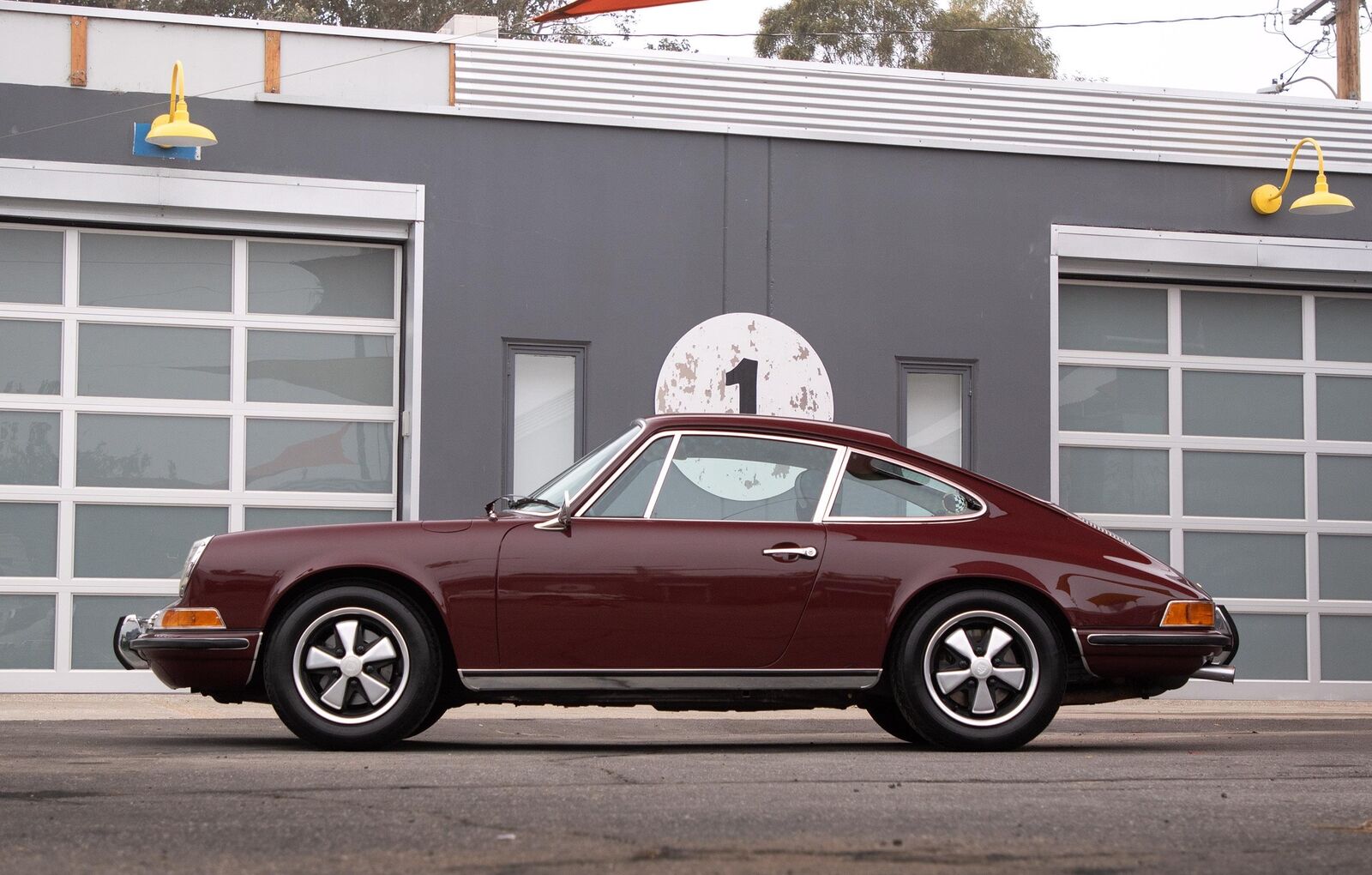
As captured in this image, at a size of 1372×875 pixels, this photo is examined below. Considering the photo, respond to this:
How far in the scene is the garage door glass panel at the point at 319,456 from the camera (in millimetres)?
12078

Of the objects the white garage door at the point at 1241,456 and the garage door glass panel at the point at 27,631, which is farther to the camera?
the white garage door at the point at 1241,456

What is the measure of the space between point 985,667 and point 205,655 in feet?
9.71

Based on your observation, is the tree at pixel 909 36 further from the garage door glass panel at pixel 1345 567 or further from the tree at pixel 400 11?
the garage door glass panel at pixel 1345 567

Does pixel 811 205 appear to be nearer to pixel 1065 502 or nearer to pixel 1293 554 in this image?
pixel 1065 502

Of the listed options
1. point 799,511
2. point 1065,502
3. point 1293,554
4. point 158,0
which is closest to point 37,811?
point 799,511

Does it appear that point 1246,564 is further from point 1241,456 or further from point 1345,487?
point 1345,487

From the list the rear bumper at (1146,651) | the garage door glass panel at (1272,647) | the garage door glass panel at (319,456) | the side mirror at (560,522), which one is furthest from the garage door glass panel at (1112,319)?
the side mirror at (560,522)

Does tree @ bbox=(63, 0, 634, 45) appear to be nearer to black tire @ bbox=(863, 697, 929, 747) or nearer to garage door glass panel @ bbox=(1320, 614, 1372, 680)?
garage door glass panel @ bbox=(1320, 614, 1372, 680)

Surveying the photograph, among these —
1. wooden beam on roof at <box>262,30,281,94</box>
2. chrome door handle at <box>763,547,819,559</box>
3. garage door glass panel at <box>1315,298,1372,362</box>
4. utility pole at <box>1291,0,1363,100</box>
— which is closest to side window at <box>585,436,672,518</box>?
chrome door handle at <box>763,547,819,559</box>

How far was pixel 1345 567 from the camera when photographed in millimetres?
13602

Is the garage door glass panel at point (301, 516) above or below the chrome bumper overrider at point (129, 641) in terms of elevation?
above

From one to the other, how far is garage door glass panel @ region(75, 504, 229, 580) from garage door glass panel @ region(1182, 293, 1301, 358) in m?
7.55

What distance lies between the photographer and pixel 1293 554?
13555mm

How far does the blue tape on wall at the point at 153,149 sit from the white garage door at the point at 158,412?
59 centimetres
